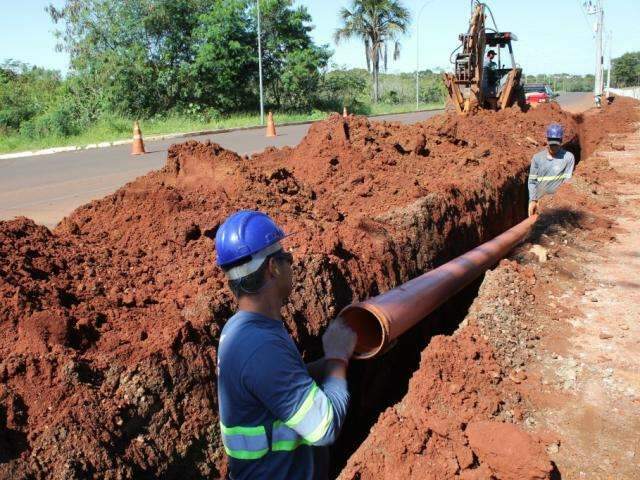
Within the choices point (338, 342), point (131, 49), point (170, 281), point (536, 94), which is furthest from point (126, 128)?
point (338, 342)

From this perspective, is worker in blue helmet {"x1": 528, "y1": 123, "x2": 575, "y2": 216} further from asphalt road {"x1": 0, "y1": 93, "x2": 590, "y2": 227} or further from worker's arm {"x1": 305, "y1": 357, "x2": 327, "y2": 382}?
asphalt road {"x1": 0, "y1": 93, "x2": 590, "y2": 227}

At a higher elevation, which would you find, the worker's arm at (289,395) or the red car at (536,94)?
the red car at (536,94)

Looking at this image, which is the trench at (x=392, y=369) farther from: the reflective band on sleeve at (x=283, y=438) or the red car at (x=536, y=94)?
the red car at (x=536, y=94)

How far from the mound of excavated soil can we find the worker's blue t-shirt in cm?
102

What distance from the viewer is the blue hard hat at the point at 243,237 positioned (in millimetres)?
1965

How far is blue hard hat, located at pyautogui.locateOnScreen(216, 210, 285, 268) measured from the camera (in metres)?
1.96

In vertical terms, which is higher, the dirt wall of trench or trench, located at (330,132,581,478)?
the dirt wall of trench

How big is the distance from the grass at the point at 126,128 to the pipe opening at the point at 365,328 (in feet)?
64.7

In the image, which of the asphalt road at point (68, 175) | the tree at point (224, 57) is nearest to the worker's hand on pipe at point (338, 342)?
the asphalt road at point (68, 175)

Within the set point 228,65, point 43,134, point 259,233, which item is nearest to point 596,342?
point 259,233

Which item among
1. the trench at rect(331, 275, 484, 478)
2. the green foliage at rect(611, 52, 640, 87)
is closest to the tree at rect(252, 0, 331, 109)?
the trench at rect(331, 275, 484, 478)

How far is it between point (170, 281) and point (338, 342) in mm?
2069

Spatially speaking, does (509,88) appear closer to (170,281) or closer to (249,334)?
(170,281)

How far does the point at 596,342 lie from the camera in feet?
15.7
